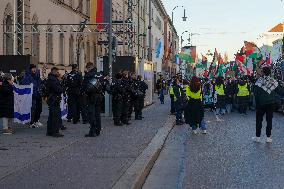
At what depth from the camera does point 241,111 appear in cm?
2750

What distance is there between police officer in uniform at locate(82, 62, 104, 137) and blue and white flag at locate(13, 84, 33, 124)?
7.78ft

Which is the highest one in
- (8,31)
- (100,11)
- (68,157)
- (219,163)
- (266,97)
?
(100,11)

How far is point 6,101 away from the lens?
50.0 ft

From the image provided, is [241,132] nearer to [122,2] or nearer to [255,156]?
[255,156]

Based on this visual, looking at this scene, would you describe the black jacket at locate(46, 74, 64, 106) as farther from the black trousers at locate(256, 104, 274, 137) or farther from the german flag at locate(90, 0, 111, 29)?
the german flag at locate(90, 0, 111, 29)

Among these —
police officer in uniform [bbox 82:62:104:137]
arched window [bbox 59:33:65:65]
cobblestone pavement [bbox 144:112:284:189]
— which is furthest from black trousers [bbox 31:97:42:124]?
arched window [bbox 59:33:65:65]

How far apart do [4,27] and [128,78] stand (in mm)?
9095

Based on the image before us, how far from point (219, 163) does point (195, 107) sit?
20.9 feet

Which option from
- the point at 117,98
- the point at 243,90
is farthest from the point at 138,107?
the point at 243,90

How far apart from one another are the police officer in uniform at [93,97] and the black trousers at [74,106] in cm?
379

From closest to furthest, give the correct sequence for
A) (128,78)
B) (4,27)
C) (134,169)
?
(134,169)
(128,78)
(4,27)

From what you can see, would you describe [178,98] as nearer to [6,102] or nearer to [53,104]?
[53,104]

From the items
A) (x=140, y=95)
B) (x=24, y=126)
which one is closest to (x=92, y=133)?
(x=24, y=126)

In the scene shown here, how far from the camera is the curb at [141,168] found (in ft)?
26.1
